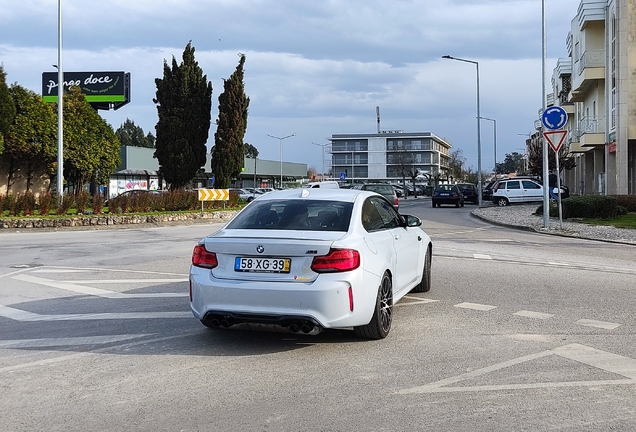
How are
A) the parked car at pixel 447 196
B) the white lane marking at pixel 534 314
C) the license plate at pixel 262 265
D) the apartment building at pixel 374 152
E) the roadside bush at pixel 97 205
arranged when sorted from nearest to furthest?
the license plate at pixel 262 265, the white lane marking at pixel 534 314, the roadside bush at pixel 97 205, the parked car at pixel 447 196, the apartment building at pixel 374 152

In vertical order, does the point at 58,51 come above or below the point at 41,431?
above

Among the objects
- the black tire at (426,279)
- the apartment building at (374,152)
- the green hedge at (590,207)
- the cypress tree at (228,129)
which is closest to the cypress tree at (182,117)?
the cypress tree at (228,129)

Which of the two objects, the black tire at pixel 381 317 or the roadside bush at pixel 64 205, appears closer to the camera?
the black tire at pixel 381 317

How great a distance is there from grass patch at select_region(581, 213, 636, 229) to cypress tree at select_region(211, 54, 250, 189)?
68.5 feet

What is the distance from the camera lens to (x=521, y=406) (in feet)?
15.9

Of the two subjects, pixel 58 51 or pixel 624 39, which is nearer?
pixel 58 51

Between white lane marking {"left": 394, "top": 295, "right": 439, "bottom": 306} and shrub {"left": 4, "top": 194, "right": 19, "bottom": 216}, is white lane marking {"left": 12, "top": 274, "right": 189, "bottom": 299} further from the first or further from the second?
shrub {"left": 4, "top": 194, "right": 19, "bottom": 216}

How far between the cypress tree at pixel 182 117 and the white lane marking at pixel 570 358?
104 ft

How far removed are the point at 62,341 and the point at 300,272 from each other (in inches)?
106

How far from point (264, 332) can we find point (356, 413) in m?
2.63

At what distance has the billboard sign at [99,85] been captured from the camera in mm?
56500

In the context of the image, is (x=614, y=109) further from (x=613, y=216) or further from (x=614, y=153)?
(x=613, y=216)

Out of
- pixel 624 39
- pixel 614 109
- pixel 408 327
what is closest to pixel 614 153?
pixel 614 109

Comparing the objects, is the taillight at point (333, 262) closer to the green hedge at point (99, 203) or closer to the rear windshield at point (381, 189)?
the green hedge at point (99, 203)
